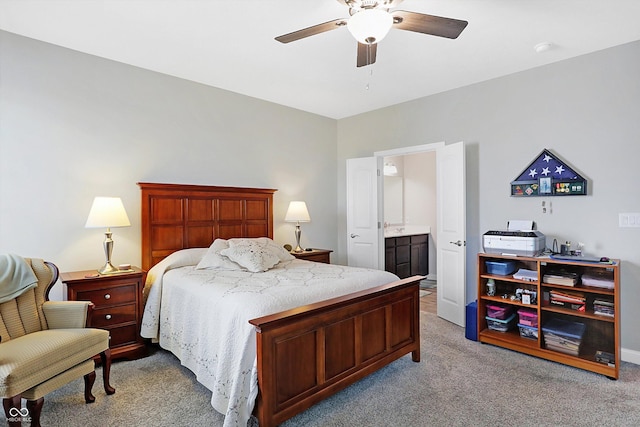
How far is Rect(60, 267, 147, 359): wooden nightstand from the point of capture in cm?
279

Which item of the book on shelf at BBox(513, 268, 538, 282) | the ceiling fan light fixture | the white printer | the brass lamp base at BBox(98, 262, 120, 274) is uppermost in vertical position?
the ceiling fan light fixture

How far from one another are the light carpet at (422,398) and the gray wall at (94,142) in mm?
1257

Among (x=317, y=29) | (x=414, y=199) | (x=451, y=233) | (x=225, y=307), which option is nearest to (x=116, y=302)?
(x=225, y=307)

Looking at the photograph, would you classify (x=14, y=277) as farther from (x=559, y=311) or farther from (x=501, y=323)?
(x=559, y=311)

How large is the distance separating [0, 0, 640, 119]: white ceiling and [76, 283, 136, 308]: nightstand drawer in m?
2.09

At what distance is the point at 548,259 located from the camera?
9.84 feet

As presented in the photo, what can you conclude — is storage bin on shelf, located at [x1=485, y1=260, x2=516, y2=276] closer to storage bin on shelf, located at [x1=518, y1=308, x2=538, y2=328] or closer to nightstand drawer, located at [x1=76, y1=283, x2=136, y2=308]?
storage bin on shelf, located at [x1=518, y1=308, x2=538, y2=328]

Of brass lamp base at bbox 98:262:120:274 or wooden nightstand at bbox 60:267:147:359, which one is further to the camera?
brass lamp base at bbox 98:262:120:274

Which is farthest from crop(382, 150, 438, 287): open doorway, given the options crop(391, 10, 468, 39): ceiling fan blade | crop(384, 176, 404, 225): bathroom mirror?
crop(391, 10, 468, 39): ceiling fan blade

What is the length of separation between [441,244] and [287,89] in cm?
260

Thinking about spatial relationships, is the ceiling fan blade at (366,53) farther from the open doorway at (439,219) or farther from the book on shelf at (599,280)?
the book on shelf at (599,280)

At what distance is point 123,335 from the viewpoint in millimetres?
2988

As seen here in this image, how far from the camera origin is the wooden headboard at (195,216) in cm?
349

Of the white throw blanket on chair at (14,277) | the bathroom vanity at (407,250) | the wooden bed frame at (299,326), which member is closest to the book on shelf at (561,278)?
the wooden bed frame at (299,326)
